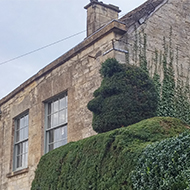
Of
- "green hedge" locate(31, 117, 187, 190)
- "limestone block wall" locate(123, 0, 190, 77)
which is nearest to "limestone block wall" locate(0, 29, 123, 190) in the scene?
"limestone block wall" locate(123, 0, 190, 77)

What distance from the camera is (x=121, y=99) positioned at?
7.40 metres

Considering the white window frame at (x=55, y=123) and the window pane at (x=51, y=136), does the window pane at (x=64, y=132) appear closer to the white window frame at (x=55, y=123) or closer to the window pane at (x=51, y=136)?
the white window frame at (x=55, y=123)

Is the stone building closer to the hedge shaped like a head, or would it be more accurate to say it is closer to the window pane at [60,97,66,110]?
the window pane at [60,97,66,110]

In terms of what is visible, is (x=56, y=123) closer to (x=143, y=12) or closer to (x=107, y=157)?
(x=143, y=12)

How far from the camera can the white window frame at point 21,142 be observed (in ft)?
39.9

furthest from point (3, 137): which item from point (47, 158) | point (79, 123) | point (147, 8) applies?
point (147, 8)

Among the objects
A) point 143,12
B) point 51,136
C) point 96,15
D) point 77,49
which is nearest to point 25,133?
point 51,136

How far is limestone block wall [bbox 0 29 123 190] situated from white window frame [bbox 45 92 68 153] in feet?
0.53

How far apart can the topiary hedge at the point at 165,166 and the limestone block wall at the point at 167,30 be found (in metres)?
4.50

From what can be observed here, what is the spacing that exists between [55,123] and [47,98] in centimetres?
79

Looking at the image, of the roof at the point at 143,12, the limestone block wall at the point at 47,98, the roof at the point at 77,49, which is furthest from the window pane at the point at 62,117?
the roof at the point at 143,12

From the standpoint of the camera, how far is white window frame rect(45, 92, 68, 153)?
10.4m

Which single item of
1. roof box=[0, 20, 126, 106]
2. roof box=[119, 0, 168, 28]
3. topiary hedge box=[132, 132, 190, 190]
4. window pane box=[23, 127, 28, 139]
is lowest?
topiary hedge box=[132, 132, 190, 190]

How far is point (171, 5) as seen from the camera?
10.5 m
